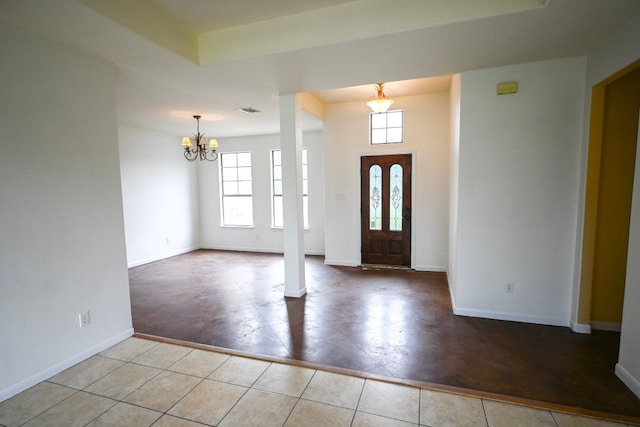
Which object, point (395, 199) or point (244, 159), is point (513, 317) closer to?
point (395, 199)

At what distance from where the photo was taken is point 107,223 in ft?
9.55

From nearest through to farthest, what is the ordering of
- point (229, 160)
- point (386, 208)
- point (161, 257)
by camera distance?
point (386, 208), point (161, 257), point (229, 160)

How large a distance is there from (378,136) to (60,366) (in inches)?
198

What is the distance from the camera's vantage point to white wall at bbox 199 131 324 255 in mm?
6676

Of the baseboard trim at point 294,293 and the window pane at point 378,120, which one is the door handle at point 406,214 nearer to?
the window pane at point 378,120

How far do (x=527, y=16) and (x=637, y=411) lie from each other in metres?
2.73

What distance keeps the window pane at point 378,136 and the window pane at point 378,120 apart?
9cm

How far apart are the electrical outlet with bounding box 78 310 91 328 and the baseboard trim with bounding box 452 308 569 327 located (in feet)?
12.1

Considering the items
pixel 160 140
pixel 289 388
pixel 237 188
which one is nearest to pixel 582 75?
pixel 289 388

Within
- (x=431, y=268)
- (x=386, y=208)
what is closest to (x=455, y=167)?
(x=386, y=208)

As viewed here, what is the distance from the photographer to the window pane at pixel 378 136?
17.8ft

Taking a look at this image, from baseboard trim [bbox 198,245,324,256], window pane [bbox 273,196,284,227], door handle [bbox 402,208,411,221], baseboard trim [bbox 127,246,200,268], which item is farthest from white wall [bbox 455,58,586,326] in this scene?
baseboard trim [bbox 127,246,200,268]

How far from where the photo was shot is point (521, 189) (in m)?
3.22

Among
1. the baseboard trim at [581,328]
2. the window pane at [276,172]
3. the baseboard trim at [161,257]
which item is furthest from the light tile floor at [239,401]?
the window pane at [276,172]
